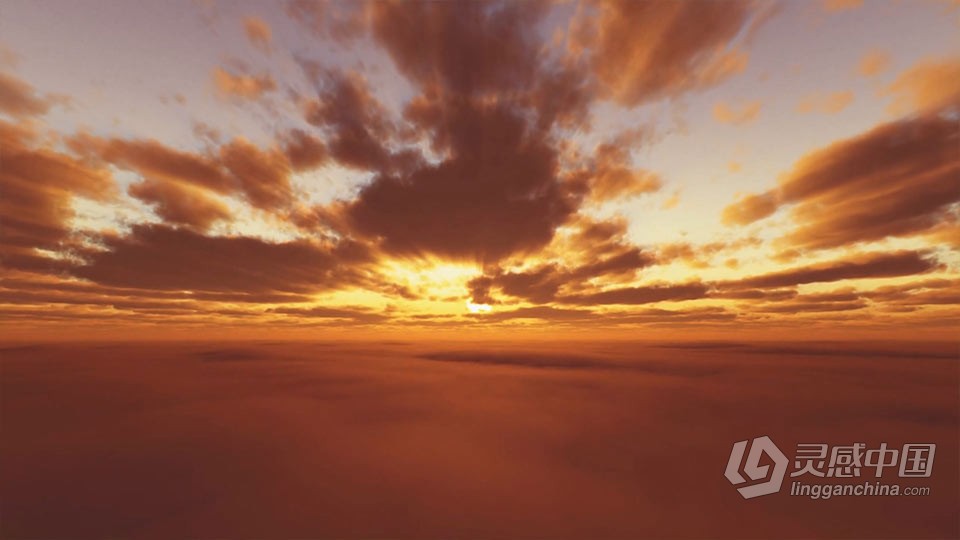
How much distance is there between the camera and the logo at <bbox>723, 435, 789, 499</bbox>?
16.3 feet

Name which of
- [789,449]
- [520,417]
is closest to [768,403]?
[789,449]

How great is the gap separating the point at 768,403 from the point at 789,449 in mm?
4240

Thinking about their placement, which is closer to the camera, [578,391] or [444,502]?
[444,502]

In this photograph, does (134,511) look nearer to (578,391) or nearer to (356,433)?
(356,433)

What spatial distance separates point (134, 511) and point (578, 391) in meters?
10.8

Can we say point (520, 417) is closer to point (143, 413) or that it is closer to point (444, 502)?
point (444, 502)

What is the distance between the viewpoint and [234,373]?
15.3 meters

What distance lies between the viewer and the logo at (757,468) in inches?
195

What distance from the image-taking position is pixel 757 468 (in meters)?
5.46

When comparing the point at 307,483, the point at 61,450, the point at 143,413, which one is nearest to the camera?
the point at 307,483

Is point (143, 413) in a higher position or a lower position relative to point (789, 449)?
higher

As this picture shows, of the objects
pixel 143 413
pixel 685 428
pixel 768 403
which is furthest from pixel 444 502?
pixel 768 403

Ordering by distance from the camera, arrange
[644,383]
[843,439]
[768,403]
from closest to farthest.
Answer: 1. [843,439]
2. [768,403]
3. [644,383]

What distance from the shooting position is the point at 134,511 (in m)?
4.09
